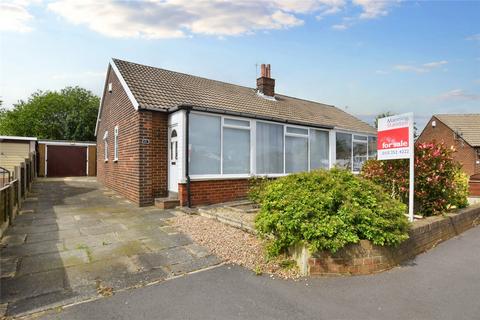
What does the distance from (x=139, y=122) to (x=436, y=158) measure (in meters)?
7.64

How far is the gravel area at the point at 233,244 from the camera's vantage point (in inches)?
175

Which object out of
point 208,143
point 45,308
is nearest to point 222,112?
point 208,143

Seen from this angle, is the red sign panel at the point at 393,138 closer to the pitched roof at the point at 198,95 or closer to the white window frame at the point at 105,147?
the pitched roof at the point at 198,95

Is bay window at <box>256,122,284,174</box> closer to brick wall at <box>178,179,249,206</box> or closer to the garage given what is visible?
brick wall at <box>178,179,249,206</box>

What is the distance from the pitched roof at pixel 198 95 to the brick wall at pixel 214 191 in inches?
85.4

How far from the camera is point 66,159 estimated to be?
23281 mm

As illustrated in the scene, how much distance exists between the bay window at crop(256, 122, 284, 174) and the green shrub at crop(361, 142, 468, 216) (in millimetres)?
4013

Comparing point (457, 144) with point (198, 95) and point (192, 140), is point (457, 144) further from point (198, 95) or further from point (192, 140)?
point (192, 140)

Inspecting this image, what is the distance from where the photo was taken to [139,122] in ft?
29.8

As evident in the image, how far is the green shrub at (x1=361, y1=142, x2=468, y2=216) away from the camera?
271 inches

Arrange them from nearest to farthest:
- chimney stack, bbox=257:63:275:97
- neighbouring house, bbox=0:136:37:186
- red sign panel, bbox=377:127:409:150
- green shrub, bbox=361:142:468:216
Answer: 1. red sign panel, bbox=377:127:409:150
2. green shrub, bbox=361:142:468:216
3. chimney stack, bbox=257:63:275:97
4. neighbouring house, bbox=0:136:37:186

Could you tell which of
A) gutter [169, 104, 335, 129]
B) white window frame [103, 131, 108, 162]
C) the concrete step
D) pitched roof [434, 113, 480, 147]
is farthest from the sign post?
pitched roof [434, 113, 480, 147]

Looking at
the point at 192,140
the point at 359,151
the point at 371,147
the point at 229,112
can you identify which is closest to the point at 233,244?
the point at 192,140

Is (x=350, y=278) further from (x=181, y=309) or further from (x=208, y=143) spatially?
(x=208, y=143)
